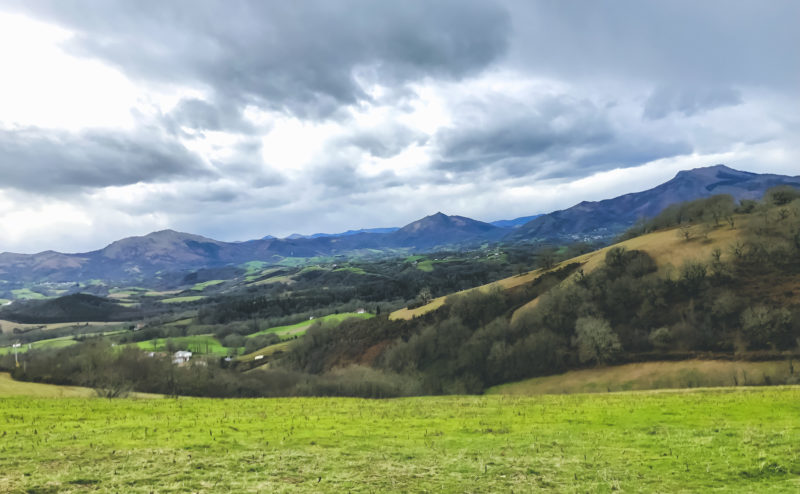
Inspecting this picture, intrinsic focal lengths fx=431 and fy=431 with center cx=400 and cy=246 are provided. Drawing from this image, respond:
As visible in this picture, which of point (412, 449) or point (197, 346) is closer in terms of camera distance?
point (412, 449)

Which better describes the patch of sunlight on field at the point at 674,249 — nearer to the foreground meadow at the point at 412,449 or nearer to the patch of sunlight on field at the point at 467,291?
the patch of sunlight on field at the point at 467,291

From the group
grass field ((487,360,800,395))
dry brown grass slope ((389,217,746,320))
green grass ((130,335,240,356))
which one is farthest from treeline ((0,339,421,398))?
green grass ((130,335,240,356))

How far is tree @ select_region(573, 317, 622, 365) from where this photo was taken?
81625 mm

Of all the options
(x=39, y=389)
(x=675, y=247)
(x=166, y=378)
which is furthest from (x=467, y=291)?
(x=39, y=389)

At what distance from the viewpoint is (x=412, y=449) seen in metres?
22.8

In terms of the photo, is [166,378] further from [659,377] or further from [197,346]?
[197,346]

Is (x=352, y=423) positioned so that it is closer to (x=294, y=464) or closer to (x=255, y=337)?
(x=294, y=464)

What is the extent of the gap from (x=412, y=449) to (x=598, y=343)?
70.4 m

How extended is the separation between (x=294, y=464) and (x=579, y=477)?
40.5 ft

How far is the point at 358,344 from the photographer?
126625mm

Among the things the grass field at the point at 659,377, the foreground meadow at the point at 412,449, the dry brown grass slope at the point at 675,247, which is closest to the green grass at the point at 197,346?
the dry brown grass slope at the point at 675,247

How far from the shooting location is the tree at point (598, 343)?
81625 mm

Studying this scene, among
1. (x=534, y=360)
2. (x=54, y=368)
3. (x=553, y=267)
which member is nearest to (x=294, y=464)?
(x=54, y=368)

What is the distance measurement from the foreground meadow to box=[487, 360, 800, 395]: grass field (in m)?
34.9
